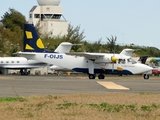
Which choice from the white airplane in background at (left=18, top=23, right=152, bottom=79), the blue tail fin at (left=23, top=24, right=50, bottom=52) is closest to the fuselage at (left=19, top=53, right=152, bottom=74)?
the white airplane in background at (left=18, top=23, right=152, bottom=79)

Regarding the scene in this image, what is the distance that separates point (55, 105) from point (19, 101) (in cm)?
162

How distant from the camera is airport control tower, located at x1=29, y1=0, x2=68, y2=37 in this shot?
107 m

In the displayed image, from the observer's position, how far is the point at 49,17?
11112 centimetres

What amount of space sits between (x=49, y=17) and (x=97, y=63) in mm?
66242

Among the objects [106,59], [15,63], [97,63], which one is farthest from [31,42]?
[15,63]

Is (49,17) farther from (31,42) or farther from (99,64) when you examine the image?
(99,64)

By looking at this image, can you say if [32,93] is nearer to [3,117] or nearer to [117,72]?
[3,117]

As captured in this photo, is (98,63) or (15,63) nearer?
(98,63)

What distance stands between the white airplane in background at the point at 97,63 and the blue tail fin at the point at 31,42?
3.15 m

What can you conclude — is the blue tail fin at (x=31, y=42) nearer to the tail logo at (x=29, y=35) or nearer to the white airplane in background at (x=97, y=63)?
the tail logo at (x=29, y=35)

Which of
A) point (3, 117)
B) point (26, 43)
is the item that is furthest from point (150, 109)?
point (26, 43)

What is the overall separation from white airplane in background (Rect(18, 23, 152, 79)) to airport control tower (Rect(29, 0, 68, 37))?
60.0 m

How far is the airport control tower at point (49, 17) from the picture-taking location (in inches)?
4220

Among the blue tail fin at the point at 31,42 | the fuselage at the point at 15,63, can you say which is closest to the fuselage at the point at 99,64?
the blue tail fin at the point at 31,42
